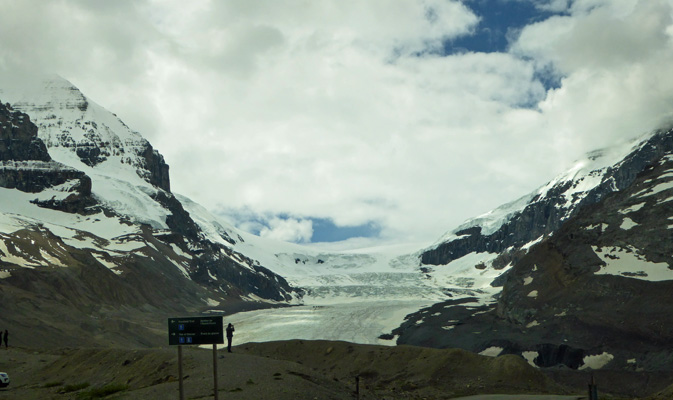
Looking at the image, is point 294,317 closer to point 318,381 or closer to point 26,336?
point 26,336

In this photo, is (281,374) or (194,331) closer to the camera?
(194,331)

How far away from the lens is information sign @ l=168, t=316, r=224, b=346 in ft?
116

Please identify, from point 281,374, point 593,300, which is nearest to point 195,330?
point 281,374

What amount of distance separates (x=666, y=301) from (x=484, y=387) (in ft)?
131

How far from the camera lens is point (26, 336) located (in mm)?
105750

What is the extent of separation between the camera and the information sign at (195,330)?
3538cm

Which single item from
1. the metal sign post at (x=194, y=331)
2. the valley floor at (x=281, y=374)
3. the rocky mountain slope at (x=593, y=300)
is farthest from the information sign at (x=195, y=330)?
the rocky mountain slope at (x=593, y=300)

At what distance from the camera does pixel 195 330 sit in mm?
35500

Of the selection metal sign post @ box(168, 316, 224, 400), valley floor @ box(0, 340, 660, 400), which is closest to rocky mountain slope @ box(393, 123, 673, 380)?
valley floor @ box(0, 340, 660, 400)

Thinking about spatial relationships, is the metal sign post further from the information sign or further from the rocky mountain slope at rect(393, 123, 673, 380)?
the rocky mountain slope at rect(393, 123, 673, 380)

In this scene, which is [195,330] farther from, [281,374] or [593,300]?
[593,300]

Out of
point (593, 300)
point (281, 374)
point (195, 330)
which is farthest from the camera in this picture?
point (593, 300)

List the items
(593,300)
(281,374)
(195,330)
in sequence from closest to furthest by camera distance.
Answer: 1. (195,330)
2. (281,374)
3. (593,300)

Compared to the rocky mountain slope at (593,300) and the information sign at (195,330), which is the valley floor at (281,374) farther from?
the rocky mountain slope at (593,300)
